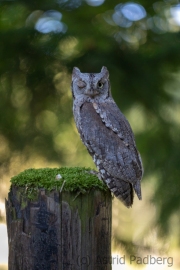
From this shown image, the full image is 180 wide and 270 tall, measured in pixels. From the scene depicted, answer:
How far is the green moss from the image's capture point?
7.68ft

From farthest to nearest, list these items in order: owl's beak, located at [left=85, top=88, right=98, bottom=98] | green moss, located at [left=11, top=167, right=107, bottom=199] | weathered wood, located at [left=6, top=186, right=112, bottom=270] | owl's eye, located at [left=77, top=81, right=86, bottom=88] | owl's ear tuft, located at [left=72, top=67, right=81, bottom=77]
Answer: owl's beak, located at [left=85, top=88, right=98, bottom=98] → owl's eye, located at [left=77, top=81, right=86, bottom=88] → owl's ear tuft, located at [left=72, top=67, right=81, bottom=77] → green moss, located at [left=11, top=167, right=107, bottom=199] → weathered wood, located at [left=6, top=186, right=112, bottom=270]

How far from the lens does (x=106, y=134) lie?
3102mm

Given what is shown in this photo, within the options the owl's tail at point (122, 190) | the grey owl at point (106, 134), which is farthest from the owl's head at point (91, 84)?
the owl's tail at point (122, 190)

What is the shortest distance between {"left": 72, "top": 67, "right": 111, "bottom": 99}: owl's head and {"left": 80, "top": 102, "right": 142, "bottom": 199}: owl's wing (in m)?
0.11

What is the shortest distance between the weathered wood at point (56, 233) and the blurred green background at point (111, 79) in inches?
28.0

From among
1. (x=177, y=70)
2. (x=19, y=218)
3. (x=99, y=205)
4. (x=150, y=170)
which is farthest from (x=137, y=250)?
(x=177, y=70)

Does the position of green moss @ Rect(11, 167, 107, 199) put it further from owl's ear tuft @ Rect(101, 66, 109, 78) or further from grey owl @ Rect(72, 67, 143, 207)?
owl's ear tuft @ Rect(101, 66, 109, 78)

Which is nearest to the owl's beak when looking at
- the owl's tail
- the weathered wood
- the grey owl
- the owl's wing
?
the grey owl

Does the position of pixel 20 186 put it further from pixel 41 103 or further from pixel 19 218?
pixel 41 103

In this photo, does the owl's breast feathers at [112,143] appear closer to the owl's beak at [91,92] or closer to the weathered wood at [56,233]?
the owl's beak at [91,92]

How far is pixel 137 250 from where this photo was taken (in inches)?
122

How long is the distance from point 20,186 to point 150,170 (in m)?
0.99

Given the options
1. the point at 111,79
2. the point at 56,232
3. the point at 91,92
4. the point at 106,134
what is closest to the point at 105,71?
the point at 111,79

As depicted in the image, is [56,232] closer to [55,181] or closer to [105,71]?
[55,181]
